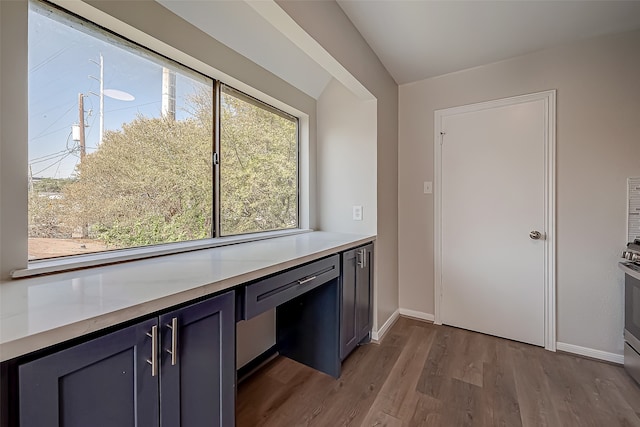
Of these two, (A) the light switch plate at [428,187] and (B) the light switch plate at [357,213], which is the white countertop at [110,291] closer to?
(B) the light switch plate at [357,213]

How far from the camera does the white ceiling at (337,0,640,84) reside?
5.62 feet

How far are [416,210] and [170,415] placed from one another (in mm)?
2433

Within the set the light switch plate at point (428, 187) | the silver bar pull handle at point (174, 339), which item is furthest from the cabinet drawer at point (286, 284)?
the light switch plate at point (428, 187)

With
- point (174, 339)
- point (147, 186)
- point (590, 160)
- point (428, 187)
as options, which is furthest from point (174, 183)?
point (590, 160)

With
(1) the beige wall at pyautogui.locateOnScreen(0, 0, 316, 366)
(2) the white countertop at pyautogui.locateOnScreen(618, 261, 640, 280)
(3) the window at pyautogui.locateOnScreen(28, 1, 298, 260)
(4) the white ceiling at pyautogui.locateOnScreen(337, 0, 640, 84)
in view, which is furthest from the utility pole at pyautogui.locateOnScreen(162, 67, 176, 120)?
(2) the white countertop at pyautogui.locateOnScreen(618, 261, 640, 280)

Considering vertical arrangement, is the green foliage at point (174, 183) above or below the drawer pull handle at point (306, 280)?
above

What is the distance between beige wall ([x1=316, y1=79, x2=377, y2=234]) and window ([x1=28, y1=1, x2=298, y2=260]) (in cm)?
77

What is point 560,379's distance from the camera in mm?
1836

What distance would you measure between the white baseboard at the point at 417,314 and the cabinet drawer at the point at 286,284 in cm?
142

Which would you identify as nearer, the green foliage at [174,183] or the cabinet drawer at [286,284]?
the cabinet drawer at [286,284]

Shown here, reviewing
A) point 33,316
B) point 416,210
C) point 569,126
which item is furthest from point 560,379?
point 33,316

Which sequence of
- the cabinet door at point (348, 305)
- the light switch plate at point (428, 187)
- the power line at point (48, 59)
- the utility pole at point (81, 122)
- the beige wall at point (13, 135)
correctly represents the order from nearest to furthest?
1. the beige wall at point (13, 135)
2. the power line at point (48, 59)
3. the utility pole at point (81, 122)
4. the cabinet door at point (348, 305)
5. the light switch plate at point (428, 187)

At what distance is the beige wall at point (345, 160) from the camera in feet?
7.71

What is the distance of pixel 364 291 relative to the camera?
2.16m
